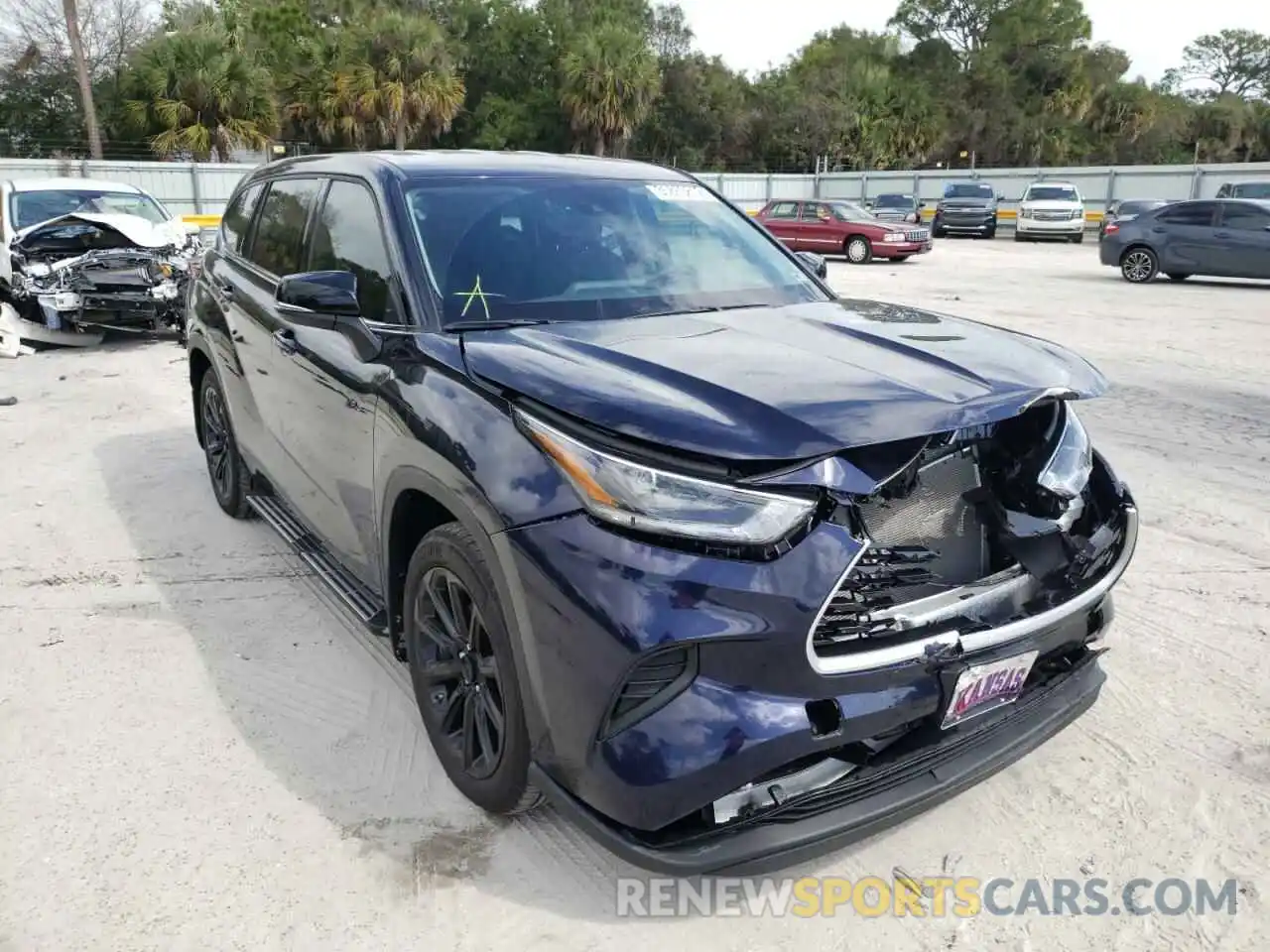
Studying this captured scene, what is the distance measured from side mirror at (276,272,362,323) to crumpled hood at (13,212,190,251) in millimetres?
9285

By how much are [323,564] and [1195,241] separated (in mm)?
17663

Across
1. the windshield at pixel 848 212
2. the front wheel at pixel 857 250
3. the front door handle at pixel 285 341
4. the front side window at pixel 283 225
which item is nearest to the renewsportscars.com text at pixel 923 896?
the front door handle at pixel 285 341

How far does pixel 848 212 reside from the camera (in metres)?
23.1

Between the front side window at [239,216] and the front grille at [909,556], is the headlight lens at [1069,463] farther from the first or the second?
the front side window at [239,216]

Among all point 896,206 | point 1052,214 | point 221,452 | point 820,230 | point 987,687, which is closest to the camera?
point 987,687

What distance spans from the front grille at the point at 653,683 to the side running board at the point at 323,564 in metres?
1.33

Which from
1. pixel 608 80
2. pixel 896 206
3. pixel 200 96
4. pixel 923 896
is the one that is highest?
pixel 608 80

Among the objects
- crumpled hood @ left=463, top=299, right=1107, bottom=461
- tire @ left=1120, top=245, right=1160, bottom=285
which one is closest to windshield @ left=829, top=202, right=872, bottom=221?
tire @ left=1120, top=245, right=1160, bottom=285

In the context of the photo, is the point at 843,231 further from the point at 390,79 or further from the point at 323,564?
the point at 323,564

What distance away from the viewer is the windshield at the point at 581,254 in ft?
10.5

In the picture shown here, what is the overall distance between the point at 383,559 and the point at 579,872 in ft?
3.64

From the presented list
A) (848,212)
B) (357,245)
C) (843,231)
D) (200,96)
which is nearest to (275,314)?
(357,245)

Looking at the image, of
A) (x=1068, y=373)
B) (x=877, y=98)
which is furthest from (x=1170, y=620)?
(x=877, y=98)

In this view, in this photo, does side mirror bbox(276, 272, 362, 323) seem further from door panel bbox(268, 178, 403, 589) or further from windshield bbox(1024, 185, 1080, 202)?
windshield bbox(1024, 185, 1080, 202)
